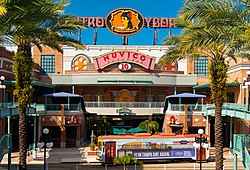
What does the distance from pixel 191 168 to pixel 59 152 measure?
12.9m

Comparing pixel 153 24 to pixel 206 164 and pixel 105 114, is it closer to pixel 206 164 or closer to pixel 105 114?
pixel 105 114

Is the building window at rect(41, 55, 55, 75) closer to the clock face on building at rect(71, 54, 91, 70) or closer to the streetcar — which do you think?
the clock face on building at rect(71, 54, 91, 70)

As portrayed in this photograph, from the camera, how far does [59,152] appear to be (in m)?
34.4

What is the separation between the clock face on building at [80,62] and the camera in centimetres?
5084

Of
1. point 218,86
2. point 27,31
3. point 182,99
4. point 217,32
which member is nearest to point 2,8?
point 27,31

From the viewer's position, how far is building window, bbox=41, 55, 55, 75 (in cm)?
5025

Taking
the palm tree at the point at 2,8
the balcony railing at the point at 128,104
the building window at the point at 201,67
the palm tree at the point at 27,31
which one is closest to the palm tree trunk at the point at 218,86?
the palm tree at the point at 27,31

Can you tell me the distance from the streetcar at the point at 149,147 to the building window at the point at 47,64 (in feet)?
76.6

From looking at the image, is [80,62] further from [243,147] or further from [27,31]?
[243,147]

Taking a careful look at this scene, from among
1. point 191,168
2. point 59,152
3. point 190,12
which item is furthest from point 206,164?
point 190,12

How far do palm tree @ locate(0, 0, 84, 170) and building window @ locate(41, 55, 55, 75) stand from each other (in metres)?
27.9

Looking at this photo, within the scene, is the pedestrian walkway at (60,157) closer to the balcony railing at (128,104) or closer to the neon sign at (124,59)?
the balcony railing at (128,104)

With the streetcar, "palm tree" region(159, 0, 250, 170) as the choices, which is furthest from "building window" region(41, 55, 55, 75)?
"palm tree" region(159, 0, 250, 170)

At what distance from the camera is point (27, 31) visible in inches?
709
